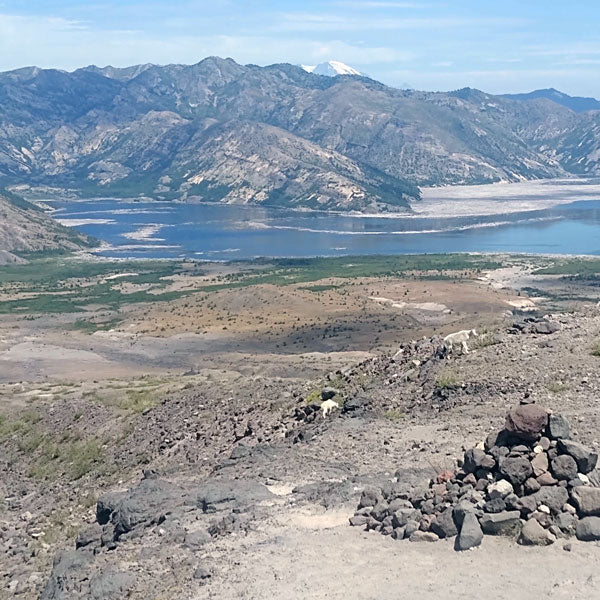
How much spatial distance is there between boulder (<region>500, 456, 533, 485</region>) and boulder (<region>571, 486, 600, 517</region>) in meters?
1.07

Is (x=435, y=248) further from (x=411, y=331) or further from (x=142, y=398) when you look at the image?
(x=142, y=398)

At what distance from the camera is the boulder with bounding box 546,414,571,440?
19.8 m

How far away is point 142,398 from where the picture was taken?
134 ft

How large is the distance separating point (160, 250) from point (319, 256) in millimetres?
36942

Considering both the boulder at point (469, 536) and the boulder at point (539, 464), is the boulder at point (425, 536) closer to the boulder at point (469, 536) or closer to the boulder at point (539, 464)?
the boulder at point (469, 536)

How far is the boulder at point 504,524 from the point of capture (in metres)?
18.2

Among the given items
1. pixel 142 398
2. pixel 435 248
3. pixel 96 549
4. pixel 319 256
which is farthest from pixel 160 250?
pixel 96 549

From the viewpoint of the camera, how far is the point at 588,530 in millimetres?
17750

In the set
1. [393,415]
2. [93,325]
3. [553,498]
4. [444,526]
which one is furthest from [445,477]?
[93,325]

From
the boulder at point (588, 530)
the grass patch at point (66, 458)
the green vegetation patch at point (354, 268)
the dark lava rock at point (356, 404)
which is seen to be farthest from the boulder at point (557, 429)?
the green vegetation patch at point (354, 268)

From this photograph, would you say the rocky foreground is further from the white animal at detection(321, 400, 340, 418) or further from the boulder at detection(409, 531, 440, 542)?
the white animal at detection(321, 400, 340, 418)

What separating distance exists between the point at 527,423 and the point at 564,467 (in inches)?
50.6

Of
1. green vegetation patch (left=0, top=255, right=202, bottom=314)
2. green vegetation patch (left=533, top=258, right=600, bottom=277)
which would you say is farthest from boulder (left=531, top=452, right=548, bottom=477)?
green vegetation patch (left=533, top=258, right=600, bottom=277)

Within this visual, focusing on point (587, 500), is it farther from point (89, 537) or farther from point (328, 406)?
point (328, 406)
